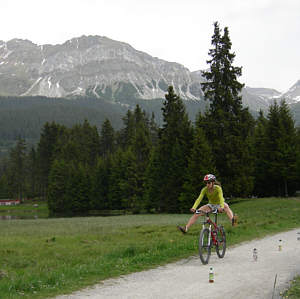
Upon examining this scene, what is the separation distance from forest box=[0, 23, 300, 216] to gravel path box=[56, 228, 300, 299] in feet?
121

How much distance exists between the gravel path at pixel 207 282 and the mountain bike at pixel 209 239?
0.96 ft

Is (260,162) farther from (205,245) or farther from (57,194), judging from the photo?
(205,245)

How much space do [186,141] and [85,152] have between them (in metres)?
51.6

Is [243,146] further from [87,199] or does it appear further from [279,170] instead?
[87,199]

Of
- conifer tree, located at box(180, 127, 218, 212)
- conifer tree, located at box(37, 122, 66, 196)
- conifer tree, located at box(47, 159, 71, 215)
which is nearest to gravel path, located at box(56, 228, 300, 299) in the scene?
conifer tree, located at box(180, 127, 218, 212)

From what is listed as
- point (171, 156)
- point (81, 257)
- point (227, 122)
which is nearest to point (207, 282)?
point (81, 257)

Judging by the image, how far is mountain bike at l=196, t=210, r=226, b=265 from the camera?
452 inches

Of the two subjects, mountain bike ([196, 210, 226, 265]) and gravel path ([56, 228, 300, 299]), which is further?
mountain bike ([196, 210, 226, 265])

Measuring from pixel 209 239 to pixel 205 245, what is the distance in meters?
0.26

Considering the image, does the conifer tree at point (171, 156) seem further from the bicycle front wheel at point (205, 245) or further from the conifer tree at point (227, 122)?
the bicycle front wheel at point (205, 245)

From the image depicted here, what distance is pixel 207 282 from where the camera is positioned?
904cm

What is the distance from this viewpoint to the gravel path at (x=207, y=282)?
26.6 ft

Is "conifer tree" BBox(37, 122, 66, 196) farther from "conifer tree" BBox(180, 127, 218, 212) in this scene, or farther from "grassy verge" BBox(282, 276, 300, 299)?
"grassy verge" BBox(282, 276, 300, 299)

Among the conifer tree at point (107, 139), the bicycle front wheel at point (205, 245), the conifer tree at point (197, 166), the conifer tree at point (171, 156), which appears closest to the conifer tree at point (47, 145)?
the conifer tree at point (107, 139)
